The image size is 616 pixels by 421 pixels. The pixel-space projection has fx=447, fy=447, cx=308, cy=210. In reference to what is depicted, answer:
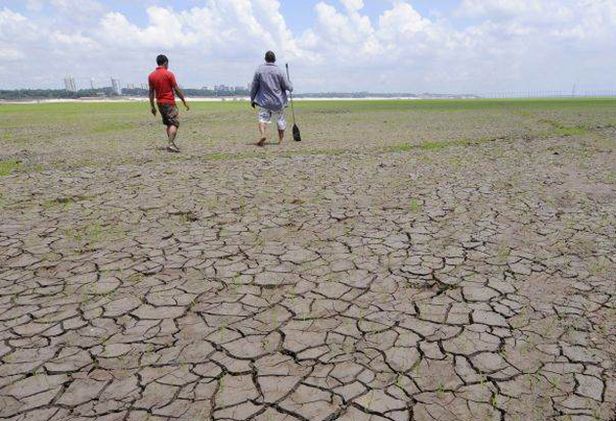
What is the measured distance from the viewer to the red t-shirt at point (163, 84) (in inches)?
355

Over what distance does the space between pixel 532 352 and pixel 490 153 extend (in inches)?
327

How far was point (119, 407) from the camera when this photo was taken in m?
2.14

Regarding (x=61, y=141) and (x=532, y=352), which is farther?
(x=61, y=141)

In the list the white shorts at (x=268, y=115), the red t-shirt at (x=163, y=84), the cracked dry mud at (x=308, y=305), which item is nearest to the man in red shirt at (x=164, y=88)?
the red t-shirt at (x=163, y=84)

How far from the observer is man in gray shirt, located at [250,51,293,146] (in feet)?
32.0

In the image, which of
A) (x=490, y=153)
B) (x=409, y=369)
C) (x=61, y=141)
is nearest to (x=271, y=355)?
(x=409, y=369)

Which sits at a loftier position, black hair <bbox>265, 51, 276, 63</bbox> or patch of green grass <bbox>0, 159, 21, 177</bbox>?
black hair <bbox>265, 51, 276, 63</bbox>

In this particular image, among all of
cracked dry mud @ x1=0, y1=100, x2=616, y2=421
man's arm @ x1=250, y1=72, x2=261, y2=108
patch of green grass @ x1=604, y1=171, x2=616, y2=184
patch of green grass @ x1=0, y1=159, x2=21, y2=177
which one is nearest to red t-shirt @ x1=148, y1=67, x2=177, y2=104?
man's arm @ x1=250, y1=72, x2=261, y2=108

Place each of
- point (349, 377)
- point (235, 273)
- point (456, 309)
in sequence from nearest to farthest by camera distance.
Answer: point (349, 377)
point (456, 309)
point (235, 273)

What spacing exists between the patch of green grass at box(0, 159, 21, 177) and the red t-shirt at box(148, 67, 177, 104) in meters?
2.95

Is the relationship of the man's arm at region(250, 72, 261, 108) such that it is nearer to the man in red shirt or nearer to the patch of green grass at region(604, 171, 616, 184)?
the man in red shirt

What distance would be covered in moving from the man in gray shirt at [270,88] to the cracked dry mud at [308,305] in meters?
4.19

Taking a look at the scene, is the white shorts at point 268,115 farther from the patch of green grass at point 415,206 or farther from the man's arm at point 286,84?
the patch of green grass at point 415,206

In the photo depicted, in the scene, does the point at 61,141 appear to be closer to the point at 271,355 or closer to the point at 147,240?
the point at 147,240
